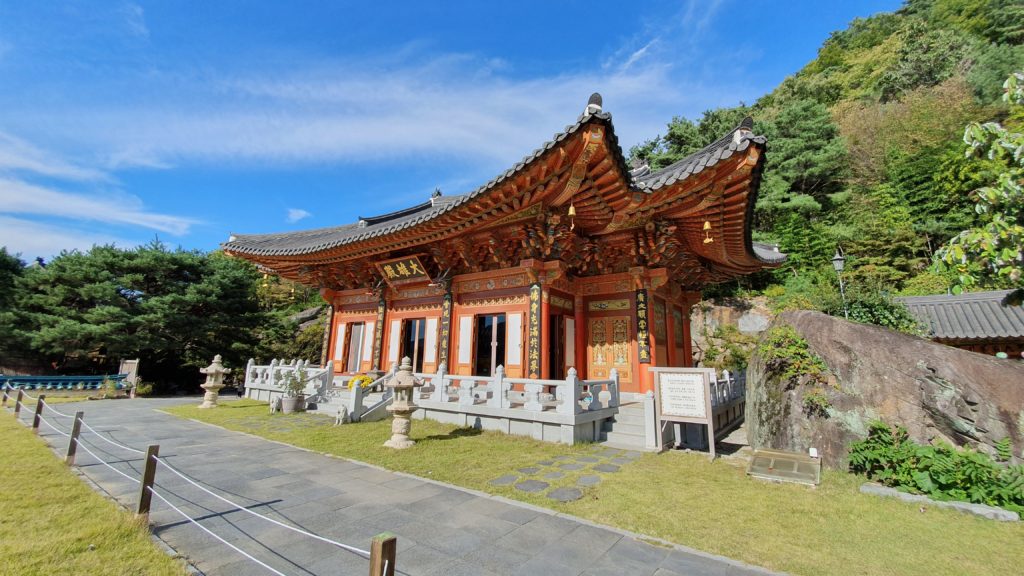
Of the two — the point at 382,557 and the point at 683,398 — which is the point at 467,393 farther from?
the point at 382,557

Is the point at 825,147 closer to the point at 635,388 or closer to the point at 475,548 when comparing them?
the point at 635,388

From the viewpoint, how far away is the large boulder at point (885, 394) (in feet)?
16.1

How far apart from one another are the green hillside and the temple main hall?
722cm

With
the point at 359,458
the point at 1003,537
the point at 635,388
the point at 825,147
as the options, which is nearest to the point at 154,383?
the point at 359,458

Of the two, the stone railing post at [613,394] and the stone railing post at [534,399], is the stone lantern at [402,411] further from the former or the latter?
the stone railing post at [613,394]

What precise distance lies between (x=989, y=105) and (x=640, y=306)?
1181 inches

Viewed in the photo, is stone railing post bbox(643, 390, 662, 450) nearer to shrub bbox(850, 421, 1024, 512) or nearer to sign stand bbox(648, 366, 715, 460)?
sign stand bbox(648, 366, 715, 460)

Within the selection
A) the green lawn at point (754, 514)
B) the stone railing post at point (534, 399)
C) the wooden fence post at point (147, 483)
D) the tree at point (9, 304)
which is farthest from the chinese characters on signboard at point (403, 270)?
the tree at point (9, 304)

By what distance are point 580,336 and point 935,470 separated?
293 inches

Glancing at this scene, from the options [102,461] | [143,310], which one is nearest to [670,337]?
[102,461]

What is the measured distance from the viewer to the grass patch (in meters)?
2.88

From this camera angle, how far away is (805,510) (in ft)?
14.2

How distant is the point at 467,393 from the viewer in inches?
344

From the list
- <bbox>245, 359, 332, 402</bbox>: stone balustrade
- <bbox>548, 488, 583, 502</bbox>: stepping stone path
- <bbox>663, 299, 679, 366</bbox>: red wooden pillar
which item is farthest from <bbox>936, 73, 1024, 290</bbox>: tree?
<bbox>245, 359, 332, 402</bbox>: stone balustrade
